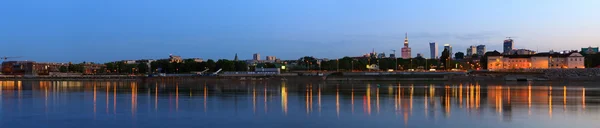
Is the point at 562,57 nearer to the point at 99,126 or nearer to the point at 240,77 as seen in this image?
the point at 240,77

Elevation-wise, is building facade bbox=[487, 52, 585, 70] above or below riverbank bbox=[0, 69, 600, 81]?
above

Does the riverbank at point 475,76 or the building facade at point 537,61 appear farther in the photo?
the building facade at point 537,61

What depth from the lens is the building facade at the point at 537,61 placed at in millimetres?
126688

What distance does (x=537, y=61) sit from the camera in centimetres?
13100

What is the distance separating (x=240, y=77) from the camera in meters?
108

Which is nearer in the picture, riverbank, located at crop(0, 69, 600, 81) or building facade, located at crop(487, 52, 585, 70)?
riverbank, located at crop(0, 69, 600, 81)

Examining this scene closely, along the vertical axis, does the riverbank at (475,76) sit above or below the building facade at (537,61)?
below

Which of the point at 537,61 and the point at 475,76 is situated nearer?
the point at 475,76

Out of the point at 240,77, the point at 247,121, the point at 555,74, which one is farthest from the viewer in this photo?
the point at 240,77

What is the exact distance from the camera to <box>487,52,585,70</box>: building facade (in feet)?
416

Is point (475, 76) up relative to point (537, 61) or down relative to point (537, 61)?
down

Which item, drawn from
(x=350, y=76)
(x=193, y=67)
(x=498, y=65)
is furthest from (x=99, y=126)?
(x=193, y=67)

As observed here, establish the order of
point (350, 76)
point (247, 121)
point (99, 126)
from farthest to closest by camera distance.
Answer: point (350, 76) < point (247, 121) < point (99, 126)

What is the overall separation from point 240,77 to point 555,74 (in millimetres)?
52955
